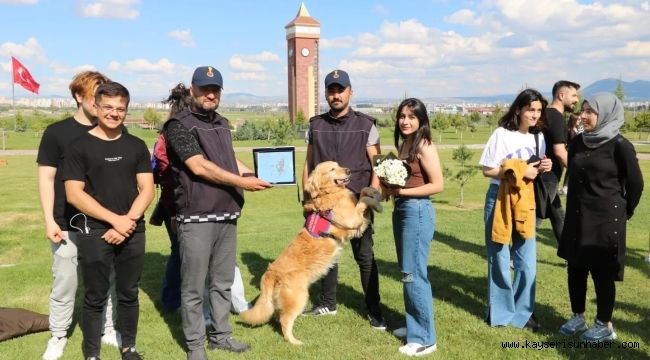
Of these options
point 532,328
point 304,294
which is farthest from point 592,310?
point 304,294

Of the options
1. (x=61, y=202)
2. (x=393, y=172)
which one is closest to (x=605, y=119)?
(x=393, y=172)

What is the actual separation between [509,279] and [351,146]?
6.33 feet

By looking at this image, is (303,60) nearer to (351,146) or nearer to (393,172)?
(351,146)

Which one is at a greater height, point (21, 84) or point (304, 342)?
point (21, 84)

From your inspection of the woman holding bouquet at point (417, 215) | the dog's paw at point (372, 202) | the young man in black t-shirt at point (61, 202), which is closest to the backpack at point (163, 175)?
the young man in black t-shirt at point (61, 202)

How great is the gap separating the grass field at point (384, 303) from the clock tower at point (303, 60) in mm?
66451

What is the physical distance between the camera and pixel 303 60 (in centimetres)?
7488

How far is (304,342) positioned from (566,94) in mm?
4303

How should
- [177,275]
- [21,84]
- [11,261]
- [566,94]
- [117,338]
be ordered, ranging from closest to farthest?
[117,338]
[177,275]
[566,94]
[11,261]
[21,84]

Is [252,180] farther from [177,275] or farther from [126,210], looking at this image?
[177,275]

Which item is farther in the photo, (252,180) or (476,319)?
(476,319)

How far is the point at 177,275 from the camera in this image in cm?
505

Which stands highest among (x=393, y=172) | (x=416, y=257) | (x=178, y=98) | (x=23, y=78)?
(x=23, y=78)

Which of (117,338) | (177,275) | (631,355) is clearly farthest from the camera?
(177,275)
